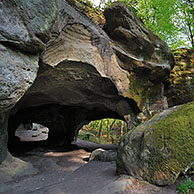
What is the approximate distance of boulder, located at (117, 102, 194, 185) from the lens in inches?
110

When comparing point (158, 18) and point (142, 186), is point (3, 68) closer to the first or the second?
point (142, 186)

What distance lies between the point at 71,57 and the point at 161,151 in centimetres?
318

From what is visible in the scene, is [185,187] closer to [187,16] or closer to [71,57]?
[71,57]

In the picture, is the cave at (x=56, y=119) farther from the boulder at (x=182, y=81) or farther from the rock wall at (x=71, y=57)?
the boulder at (x=182, y=81)

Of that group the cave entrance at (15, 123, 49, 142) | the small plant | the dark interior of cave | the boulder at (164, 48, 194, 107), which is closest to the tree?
the boulder at (164, 48, 194, 107)

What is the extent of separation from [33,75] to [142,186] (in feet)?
9.07

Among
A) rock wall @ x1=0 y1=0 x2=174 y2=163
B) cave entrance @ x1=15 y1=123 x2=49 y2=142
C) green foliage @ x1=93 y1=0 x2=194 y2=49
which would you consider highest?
green foliage @ x1=93 y1=0 x2=194 y2=49

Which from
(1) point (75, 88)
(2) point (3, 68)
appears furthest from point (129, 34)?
(2) point (3, 68)

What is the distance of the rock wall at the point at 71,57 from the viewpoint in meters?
2.68

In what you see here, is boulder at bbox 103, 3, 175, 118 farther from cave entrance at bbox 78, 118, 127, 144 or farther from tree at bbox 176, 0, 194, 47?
cave entrance at bbox 78, 118, 127, 144

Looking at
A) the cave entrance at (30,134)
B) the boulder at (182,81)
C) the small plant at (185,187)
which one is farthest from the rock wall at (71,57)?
the cave entrance at (30,134)

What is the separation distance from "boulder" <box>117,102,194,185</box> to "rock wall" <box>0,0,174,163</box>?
2.38 meters

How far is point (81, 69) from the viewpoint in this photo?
5.02 metres

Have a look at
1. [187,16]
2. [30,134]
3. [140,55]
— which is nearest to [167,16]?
[187,16]
